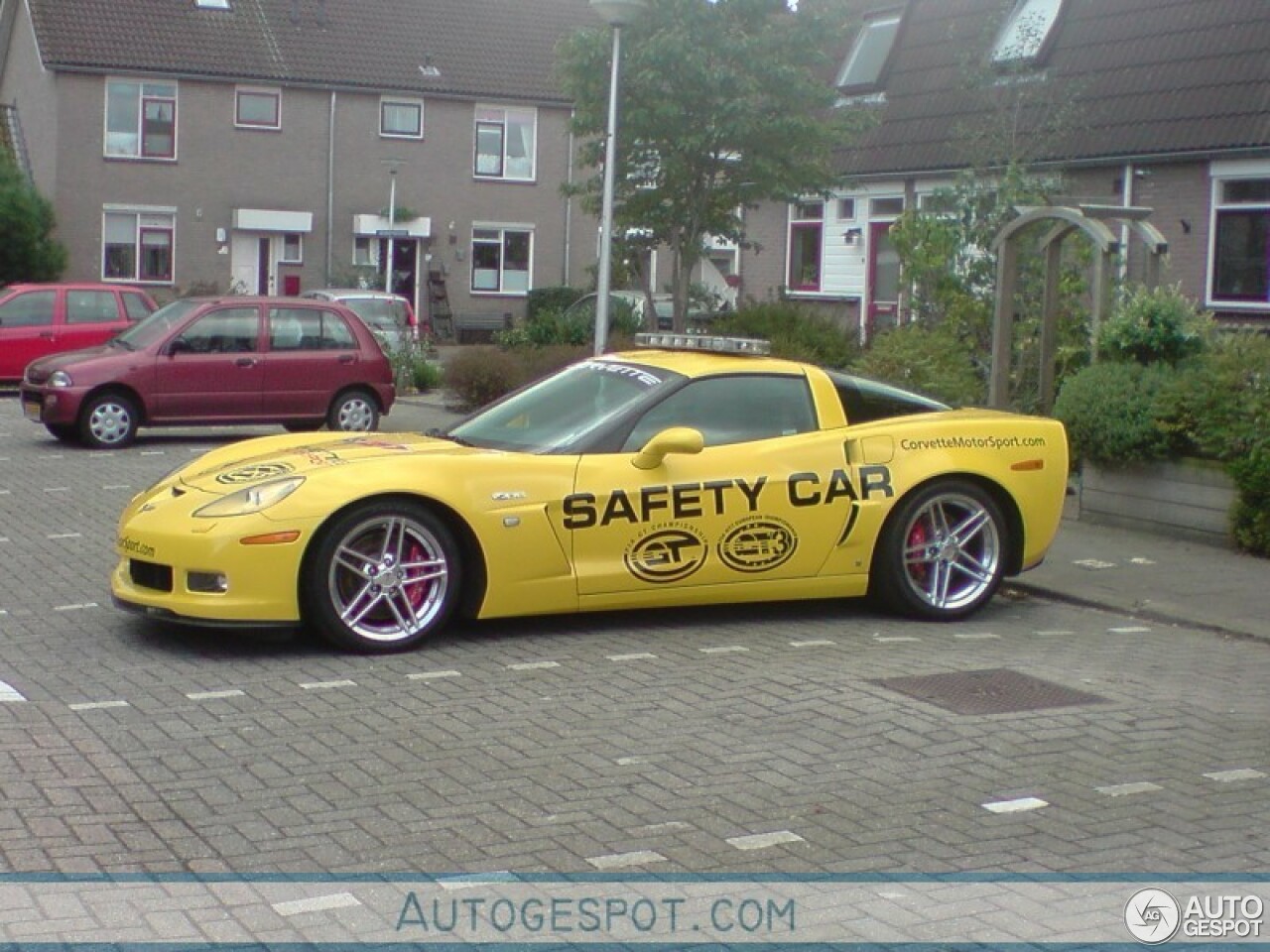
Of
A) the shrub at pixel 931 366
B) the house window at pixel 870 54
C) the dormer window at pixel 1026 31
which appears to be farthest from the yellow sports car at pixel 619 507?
the house window at pixel 870 54

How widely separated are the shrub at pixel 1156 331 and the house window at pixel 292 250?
3220 centimetres

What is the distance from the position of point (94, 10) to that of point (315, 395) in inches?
1028

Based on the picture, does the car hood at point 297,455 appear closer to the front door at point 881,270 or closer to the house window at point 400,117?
the front door at point 881,270

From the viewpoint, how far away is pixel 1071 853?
19.1 feet

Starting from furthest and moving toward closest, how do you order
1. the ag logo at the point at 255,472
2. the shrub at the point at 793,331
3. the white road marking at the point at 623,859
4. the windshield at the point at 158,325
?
the shrub at the point at 793,331, the windshield at the point at 158,325, the ag logo at the point at 255,472, the white road marking at the point at 623,859

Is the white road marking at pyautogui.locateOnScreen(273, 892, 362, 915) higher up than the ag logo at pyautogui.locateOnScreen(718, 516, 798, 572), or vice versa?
the ag logo at pyautogui.locateOnScreen(718, 516, 798, 572)

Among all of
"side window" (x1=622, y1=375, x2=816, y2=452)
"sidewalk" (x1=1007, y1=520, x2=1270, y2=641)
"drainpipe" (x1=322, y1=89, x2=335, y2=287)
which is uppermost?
"drainpipe" (x1=322, y1=89, x2=335, y2=287)

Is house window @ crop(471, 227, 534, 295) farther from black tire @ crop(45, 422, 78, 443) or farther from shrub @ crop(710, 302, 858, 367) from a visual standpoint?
black tire @ crop(45, 422, 78, 443)

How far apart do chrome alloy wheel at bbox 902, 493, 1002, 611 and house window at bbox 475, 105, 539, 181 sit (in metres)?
36.6

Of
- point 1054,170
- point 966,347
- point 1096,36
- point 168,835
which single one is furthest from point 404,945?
point 1096,36

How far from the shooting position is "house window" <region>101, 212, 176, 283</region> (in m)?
41.8

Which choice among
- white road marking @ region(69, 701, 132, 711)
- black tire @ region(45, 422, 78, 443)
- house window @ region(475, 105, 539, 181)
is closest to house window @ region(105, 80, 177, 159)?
house window @ region(475, 105, 539, 181)

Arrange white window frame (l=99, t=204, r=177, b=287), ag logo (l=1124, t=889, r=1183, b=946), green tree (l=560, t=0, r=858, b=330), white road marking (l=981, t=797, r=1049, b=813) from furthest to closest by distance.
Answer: white window frame (l=99, t=204, r=177, b=287) → green tree (l=560, t=0, r=858, b=330) → white road marking (l=981, t=797, r=1049, b=813) → ag logo (l=1124, t=889, r=1183, b=946)

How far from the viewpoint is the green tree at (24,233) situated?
36.4 metres
